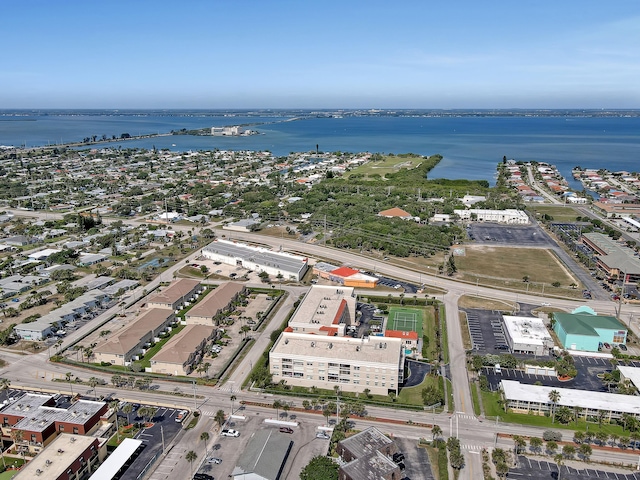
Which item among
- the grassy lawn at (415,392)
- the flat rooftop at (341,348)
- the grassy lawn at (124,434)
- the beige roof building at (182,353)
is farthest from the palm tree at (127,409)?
the grassy lawn at (415,392)

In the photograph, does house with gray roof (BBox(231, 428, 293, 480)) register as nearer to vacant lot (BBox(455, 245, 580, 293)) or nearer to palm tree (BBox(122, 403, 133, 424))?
palm tree (BBox(122, 403, 133, 424))

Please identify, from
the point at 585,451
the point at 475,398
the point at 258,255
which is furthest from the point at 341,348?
the point at 258,255

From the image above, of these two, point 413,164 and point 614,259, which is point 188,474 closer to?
point 614,259

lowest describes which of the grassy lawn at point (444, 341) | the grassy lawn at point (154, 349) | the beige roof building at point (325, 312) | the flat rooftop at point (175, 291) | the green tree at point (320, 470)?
the grassy lawn at point (154, 349)

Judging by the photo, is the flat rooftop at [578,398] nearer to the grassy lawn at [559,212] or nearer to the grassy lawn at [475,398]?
the grassy lawn at [475,398]

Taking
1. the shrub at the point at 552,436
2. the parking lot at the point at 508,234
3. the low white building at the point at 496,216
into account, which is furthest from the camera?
the low white building at the point at 496,216

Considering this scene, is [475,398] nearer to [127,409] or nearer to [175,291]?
[127,409]

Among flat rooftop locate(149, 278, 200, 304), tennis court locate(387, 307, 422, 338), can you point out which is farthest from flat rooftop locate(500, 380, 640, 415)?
flat rooftop locate(149, 278, 200, 304)

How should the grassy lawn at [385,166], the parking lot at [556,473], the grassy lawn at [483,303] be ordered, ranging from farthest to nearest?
the grassy lawn at [385,166], the grassy lawn at [483,303], the parking lot at [556,473]
